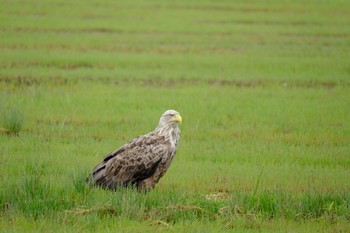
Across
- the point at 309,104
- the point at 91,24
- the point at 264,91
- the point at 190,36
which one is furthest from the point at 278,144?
the point at 91,24

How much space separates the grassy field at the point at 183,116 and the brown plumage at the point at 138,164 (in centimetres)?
30

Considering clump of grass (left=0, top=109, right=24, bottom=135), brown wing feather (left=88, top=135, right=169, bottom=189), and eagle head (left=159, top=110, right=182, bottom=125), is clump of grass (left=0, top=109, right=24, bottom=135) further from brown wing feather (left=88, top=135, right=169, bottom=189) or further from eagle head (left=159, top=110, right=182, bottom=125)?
eagle head (left=159, top=110, right=182, bottom=125)

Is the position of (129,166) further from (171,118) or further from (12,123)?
(12,123)

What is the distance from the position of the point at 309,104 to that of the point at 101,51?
8190 mm

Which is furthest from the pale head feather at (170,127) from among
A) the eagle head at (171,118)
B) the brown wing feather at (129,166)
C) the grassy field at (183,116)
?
the grassy field at (183,116)

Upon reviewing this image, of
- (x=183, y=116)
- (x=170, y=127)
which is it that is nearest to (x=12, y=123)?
(x=183, y=116)

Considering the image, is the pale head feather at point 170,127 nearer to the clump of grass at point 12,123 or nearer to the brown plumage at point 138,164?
the brown plumage at point 138,164

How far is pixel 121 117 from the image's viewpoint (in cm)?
1423

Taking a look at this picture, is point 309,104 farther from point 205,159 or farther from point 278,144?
point 205,159

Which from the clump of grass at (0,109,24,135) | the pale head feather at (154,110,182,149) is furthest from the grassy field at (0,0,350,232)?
the pale head feather at (154,110,182,149)

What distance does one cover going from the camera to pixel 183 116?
14492 millimetres

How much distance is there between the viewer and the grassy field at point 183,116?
27.0ft

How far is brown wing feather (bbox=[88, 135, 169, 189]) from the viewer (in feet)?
30.5

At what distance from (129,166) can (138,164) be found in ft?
0.35
